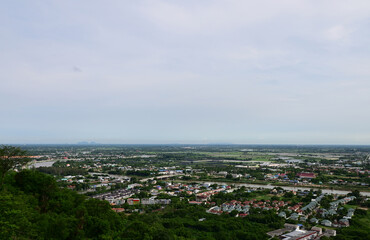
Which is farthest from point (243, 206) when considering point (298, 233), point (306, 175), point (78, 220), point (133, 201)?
point (306, 175)

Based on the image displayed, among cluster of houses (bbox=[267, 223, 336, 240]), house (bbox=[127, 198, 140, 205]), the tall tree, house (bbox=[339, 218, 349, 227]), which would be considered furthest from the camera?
house (bbox=[127, 198, 140, 205])

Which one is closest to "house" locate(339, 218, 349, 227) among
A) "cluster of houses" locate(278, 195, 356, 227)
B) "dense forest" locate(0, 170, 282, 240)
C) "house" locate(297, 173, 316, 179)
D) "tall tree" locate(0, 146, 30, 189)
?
"cluster of houses" locate(278, 195, 356, 227)

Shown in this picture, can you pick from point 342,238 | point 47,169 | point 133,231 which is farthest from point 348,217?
point 47,169

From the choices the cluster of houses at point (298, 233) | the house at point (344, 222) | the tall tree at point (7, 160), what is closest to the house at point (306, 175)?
the house at point (344, 222)

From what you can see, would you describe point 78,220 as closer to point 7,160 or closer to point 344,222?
point 7,160

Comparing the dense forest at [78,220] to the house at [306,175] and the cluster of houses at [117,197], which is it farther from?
the house at [306,175]

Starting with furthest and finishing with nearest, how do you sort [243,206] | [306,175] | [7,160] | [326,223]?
[306,175], [243,206], [326,223], [7,160]

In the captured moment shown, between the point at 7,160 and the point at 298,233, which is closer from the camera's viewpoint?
the point at 7,160

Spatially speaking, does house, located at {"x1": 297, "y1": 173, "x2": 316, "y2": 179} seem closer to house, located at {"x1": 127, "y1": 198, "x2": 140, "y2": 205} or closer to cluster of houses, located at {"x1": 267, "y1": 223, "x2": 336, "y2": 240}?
cluster of houses, located at {"x1": 267, "y1": 223, "x2": 336, "y2": 240}
